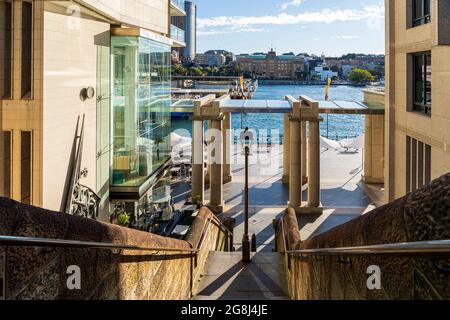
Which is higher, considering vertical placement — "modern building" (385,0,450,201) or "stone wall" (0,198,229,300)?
"modern building" (385,0,450,201)

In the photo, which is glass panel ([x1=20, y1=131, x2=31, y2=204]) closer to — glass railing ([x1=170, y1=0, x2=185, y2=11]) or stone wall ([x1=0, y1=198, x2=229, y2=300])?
stone wall ([x1=0, y1=198, x2=229, y2=300])

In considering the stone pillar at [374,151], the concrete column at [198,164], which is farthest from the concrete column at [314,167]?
the stone pillar at [374,151]

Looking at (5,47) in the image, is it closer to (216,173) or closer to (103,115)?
(103,115)

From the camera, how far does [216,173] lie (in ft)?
67.5

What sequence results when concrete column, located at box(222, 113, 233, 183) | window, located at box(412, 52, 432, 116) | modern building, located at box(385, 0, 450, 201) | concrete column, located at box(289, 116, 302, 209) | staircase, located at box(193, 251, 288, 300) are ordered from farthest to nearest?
concrete column, located at box(222, 113, 233, 183)
concrete column, located at box(289, 116, 302, 209)
window, located at box(412, 52, 432, 116)
modern building, located at box(385, 0, 450, 201)
staircase, located at box(193, 251, 288, 300)

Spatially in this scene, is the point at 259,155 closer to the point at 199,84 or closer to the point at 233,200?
the point at 233,200

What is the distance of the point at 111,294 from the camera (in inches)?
155

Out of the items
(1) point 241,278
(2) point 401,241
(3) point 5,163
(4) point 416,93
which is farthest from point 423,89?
(2) point 401,241

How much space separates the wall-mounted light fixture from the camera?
12.3 m

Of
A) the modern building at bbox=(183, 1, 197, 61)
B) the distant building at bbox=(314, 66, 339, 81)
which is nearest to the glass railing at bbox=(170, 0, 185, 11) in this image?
the modern building at bbox=(183, 1, 197, 61)

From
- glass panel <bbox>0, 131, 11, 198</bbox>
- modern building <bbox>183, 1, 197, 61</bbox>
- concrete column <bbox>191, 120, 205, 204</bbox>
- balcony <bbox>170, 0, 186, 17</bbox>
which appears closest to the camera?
glass panel <bbox>0, 131, 11, 198</bbox>

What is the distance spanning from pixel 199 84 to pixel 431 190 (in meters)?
91.8

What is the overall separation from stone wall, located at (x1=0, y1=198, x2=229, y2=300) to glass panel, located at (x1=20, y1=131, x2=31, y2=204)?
5346 mm
